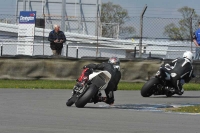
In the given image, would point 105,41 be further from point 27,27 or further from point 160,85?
point 160,85

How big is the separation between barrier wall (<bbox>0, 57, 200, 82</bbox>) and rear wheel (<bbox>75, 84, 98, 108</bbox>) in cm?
979

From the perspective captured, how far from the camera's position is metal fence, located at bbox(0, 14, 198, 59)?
27.6 metres

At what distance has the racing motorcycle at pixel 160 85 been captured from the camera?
18.3m

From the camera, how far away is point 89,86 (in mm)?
14164

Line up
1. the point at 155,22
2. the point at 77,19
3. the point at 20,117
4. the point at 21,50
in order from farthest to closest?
the point at 77,19
the point at 21,50
the point at 155,22
the point at 20,117

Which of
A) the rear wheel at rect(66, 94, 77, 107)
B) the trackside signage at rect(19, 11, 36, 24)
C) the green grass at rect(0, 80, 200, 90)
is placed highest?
the trackside signage at rect(19, 11, 36, 24)

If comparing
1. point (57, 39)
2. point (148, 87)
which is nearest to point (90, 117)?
point (148, 87)

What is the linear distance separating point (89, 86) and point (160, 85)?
15.4 ft

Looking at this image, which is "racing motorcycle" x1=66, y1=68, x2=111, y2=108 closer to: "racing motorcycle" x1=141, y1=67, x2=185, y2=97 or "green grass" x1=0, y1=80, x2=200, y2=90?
"racing motorcycle" x1=141, y1=67, x2=185, y2=97

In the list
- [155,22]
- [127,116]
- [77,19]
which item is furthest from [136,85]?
[77,19]

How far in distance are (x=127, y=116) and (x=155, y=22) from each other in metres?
14.7

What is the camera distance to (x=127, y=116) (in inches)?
490

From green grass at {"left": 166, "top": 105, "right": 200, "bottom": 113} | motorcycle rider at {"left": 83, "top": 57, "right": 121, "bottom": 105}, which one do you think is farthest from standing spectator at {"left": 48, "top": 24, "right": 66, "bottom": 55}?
green grass at {"left": 166, "top": 105, "right": 200, "bottom": 113}

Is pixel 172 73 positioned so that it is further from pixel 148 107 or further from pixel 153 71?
pixel 153 71
